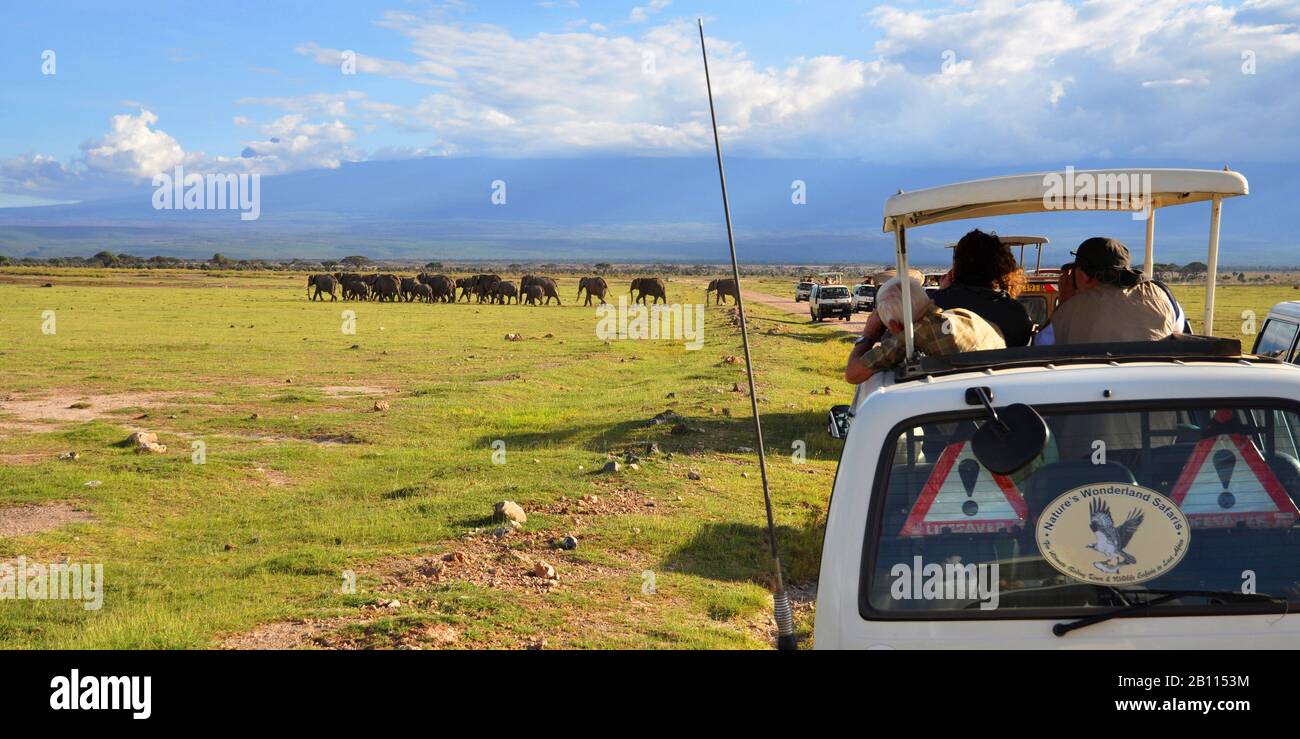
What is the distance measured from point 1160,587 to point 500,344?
27.3 meters

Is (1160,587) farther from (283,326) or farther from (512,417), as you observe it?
(283,326)

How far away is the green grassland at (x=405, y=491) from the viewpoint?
664cm

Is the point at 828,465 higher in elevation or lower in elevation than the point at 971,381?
lower

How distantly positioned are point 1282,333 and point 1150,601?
25.9 feet

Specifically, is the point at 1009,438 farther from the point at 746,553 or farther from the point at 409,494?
the point at 409,494

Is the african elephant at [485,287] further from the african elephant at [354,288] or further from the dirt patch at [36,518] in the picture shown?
the dirt patch at [36,518]

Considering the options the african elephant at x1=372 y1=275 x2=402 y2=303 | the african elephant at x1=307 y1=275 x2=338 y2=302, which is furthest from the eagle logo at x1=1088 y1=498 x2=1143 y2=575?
the african elephant at x1=372 y1=275 x2=402 y2=303

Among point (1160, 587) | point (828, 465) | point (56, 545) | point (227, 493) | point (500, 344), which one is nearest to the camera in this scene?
point (1160, 587)

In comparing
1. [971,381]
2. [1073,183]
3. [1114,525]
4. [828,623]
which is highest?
[1073,183]

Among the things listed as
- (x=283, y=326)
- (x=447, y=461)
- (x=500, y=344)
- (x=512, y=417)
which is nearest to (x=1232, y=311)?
(x=500, y=344)

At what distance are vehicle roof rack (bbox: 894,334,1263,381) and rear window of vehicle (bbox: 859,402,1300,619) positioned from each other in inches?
11.6

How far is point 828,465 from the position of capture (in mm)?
11852

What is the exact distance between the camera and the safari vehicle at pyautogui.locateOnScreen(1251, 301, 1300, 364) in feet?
29.2

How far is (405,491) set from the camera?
1030cm
